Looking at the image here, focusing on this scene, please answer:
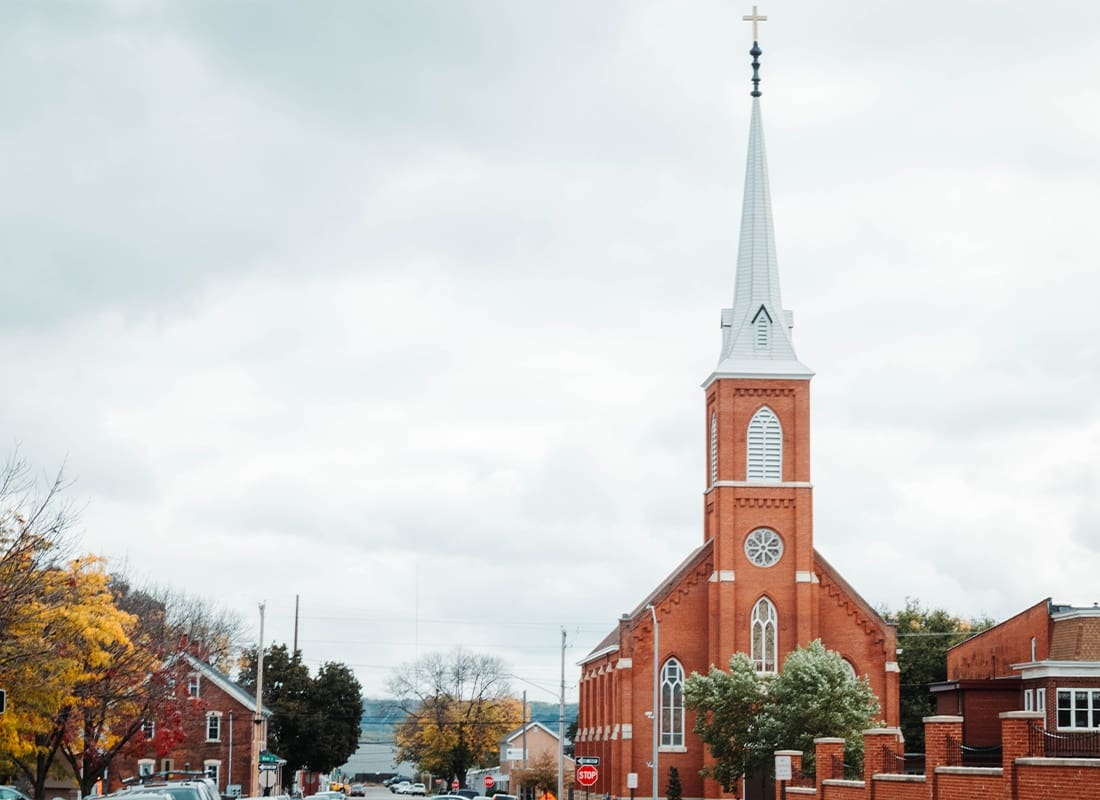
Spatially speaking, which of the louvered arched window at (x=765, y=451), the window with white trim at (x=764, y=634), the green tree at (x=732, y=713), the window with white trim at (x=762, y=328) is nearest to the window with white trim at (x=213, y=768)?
the window with white trim at (x=764, y=634)

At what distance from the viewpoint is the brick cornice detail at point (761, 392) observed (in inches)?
3044

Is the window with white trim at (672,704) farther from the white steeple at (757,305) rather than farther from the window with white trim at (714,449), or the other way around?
the white steeple at (757,305)

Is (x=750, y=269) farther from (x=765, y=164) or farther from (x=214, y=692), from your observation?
(x=214, y=692)

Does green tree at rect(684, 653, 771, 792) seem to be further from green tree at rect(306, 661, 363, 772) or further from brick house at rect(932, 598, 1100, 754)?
green tree at rect(306, 661, 363, 772)

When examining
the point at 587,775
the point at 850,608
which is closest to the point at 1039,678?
the point at 850,608

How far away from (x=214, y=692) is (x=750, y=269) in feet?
122

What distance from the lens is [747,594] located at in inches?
2982

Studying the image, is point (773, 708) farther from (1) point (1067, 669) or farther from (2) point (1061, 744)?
(2) point (1061, 744)

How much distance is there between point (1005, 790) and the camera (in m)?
31.2

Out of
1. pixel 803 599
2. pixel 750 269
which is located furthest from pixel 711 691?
pixel 750 269

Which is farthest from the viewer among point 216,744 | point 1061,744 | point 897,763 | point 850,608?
point 216,744

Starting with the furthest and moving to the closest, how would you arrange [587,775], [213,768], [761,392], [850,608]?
[213,768] < [761,392] < [850,608] < [587,775]

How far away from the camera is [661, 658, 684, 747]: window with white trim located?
76.2 meters

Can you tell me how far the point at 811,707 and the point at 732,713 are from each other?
5.13m
